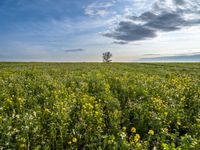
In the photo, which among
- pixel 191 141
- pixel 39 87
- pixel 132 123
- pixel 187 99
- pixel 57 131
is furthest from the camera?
pixel 39 87

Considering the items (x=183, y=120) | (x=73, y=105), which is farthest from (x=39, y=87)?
(x=183, y=120)

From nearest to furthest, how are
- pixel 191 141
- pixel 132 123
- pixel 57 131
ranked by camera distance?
pixel 191 141, pixel 57 131, pixel 132 123

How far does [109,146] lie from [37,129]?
57.5 inches

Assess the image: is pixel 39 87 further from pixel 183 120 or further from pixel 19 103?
pixel 183 120

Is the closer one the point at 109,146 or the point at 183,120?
the point at 109,146

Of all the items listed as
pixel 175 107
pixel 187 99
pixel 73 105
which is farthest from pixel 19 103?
pixel 187 99

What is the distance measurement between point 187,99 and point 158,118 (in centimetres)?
317

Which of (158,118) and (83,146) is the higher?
(158,118)

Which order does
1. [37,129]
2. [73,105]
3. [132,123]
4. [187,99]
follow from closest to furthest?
[37,129] < [132,123] < [73,105] < [187,99]

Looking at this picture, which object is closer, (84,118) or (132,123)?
(84,118)

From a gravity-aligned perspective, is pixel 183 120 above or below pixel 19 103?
below

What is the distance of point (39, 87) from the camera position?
9227 millimetres

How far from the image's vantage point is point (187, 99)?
7891 mm

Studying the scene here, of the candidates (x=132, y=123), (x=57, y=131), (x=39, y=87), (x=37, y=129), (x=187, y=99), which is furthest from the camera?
(x=39, y=87)
